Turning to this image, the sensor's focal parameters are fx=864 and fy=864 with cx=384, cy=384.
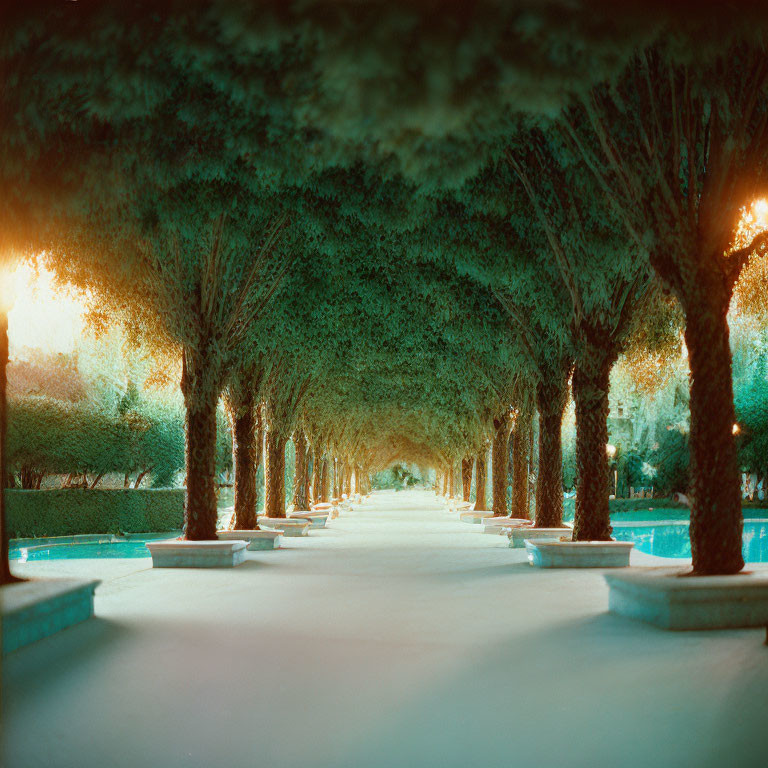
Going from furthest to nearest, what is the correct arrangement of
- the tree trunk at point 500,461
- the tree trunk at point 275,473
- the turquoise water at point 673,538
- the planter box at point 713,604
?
the turquoise water at point 673,538 < the tree trunk at point 500,461 < the tree trunk at point 275,473 < the planter box at point 713,604

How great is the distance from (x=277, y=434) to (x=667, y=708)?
1704 centimetres

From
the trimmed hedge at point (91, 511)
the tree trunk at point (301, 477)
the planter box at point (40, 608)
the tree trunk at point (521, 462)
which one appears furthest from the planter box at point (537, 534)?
the trimmed hedge at point (91, 511)

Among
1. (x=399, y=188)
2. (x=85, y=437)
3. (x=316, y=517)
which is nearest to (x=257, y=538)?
(x=399, y=188)

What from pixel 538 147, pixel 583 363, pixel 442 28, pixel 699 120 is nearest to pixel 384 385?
pixel 583 363

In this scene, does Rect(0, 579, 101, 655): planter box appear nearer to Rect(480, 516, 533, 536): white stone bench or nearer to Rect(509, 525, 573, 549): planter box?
Rect(509, 525, 573, 549): planter box

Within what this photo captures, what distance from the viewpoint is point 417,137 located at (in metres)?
6.91

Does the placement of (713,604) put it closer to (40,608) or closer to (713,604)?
(713,604)

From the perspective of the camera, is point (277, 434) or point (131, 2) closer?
point (131, 2)

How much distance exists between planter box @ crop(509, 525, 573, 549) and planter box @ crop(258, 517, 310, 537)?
590cm

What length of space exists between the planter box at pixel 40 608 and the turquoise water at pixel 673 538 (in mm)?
17504

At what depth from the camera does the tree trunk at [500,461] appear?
953 inches

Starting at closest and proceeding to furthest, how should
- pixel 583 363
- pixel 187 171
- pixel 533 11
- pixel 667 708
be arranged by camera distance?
pixel 667 708 → pixel 533 11 → pixel 187 171 → pixel 583 363

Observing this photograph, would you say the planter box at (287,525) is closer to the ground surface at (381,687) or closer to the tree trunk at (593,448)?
the tree trunk at (593,448)

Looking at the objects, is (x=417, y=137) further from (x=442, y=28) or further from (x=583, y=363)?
(x=583, y=363)
